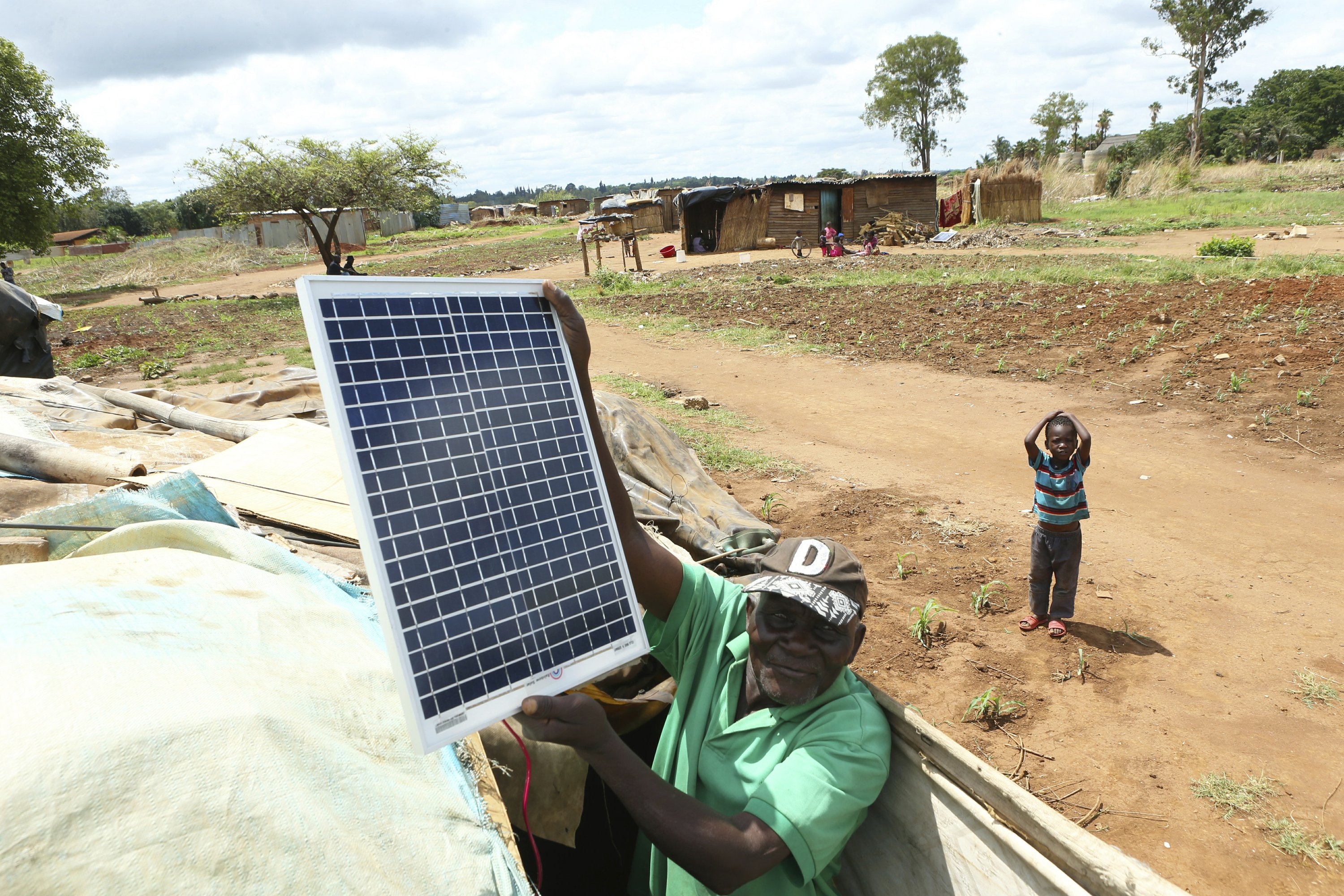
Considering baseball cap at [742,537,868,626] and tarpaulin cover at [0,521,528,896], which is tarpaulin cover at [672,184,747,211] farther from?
tarpaulin cover at [0,521,528,896]

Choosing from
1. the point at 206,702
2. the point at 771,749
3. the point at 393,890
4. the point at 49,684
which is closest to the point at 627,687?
the point at 771,749

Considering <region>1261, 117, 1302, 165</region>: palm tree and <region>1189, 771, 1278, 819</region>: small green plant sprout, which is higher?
<region>1261, 117, 1302, 165</region>: palm tree

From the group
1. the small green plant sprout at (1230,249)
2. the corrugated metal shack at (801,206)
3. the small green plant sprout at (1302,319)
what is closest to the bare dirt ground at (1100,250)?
the small green plant sprout at (1230,249)

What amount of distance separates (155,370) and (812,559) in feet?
46.7

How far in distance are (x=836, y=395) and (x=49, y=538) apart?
9187mm

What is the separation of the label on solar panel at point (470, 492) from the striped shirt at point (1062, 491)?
381 cm

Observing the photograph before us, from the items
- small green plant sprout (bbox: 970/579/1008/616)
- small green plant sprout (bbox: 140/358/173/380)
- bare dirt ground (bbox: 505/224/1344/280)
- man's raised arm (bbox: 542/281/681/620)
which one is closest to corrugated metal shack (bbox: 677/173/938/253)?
bare dirt ground (bbox: 505/224/1344/280)

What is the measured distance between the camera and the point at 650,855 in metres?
2.24

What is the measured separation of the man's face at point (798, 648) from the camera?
1.99 m

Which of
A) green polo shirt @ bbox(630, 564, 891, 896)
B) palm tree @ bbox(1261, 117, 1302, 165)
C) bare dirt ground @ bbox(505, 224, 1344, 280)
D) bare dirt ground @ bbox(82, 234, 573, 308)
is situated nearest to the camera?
green polo shirt @ bbox(630, 564, 891, 896)

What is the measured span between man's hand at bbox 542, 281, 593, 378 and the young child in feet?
12.0

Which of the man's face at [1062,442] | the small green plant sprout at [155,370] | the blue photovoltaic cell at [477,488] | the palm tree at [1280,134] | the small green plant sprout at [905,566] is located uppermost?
the palm tree at [1280,134]

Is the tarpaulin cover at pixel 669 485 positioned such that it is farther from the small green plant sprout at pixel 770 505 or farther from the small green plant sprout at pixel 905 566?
the small green plant sprout at pixel 905 566

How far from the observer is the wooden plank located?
58.5 inches
